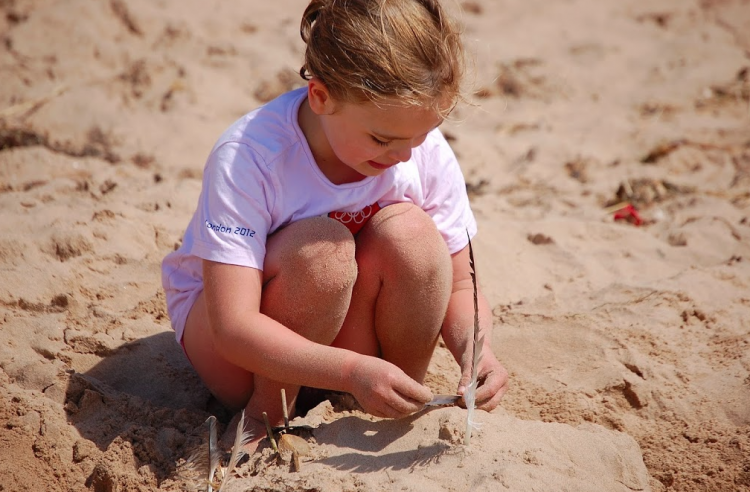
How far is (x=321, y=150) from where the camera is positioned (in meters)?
2.09

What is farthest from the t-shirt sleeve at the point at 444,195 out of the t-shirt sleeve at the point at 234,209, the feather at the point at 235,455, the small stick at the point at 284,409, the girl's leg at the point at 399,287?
the feather at the point at 235,455

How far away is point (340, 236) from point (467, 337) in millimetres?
496

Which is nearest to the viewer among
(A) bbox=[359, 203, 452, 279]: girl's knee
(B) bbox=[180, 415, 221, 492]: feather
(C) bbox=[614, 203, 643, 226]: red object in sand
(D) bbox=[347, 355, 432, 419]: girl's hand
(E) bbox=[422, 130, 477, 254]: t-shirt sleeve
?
(D) bbox=[347, 355, 432, 419]: girl's hand

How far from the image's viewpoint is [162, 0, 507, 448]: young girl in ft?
6.05

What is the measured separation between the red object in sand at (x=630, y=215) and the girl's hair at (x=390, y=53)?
1.91 meters

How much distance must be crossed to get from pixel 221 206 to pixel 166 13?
3447mm

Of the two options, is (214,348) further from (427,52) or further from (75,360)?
(427,52)

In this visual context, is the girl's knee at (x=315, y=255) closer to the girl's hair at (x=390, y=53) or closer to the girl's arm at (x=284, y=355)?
the girl's arm at (x=284, y=355)

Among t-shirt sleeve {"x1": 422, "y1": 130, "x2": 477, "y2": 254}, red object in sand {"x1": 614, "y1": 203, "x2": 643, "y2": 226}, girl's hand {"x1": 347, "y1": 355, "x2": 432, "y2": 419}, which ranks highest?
t-shirt sleeve {"x1": 422, "y1": 130, "x2": 477, "y2": 254}

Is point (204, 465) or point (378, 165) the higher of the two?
point (378, 165)

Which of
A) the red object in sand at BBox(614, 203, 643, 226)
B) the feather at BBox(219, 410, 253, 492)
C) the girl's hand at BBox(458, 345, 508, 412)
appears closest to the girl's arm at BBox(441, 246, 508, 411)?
the girl's hand at BBox(458, 345, 508, 412)

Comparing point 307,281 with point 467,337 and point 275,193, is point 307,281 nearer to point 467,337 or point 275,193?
point 275,193

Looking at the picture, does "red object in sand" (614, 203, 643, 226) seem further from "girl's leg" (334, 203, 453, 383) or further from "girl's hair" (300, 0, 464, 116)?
"girl's hair" (300, 0, 464, 116)

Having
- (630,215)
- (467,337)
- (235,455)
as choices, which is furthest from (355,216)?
(630,215)
